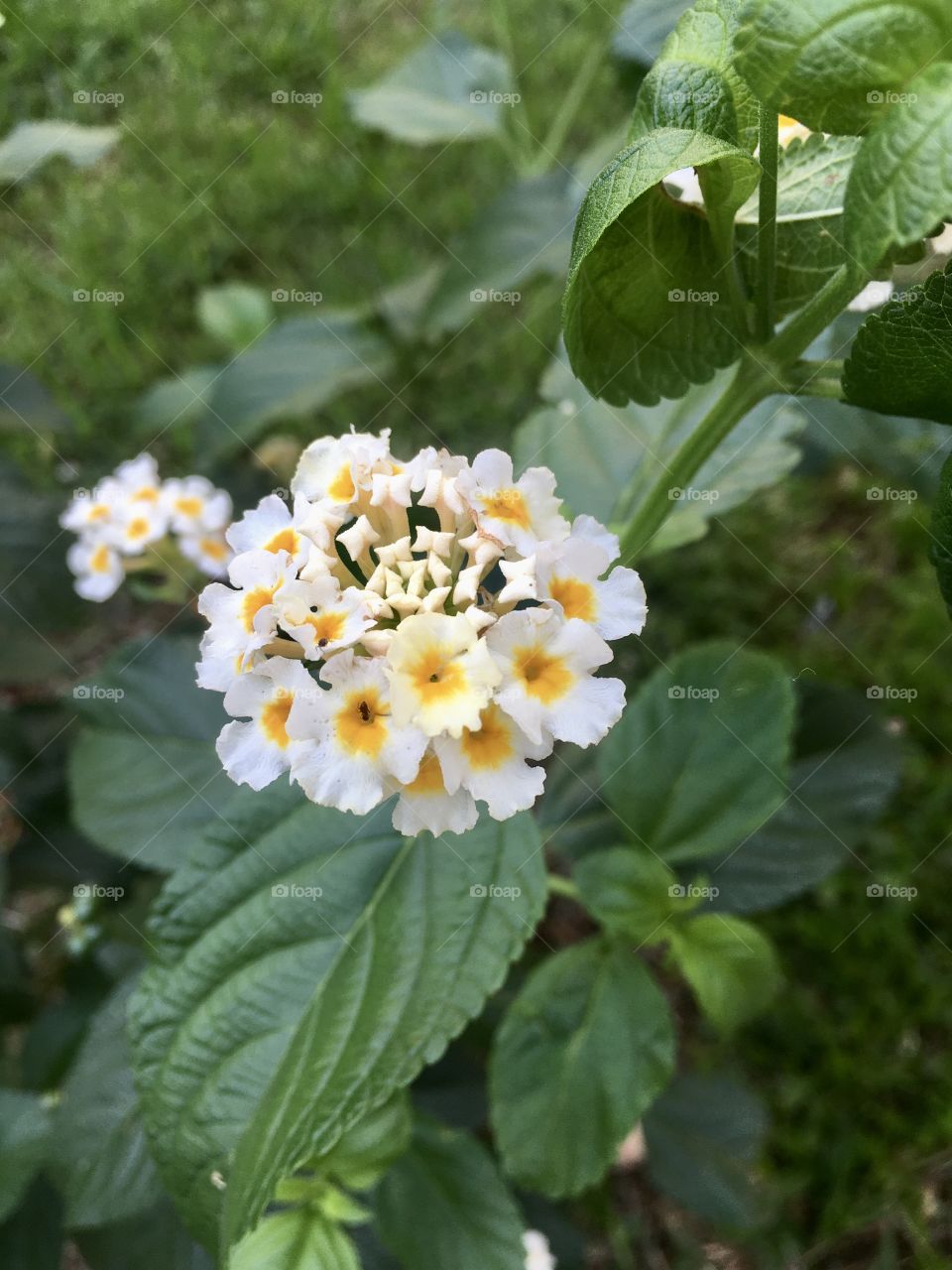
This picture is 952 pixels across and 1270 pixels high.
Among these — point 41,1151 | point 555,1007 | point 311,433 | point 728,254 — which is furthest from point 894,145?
point 311,433

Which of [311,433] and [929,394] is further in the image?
[311,433]

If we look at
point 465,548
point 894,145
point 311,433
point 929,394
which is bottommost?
point 311,433

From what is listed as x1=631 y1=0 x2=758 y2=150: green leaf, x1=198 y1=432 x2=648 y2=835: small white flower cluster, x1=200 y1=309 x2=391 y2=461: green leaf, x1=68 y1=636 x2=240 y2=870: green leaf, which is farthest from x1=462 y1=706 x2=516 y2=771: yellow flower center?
x1=200 y1=309 x2=391 y2=461: green leaf

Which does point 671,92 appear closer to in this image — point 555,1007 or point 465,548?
point 465,548

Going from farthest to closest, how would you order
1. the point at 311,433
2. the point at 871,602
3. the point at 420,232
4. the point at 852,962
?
the point at 420,232 < the point at 311,433 < the point at 871,602 < the point at 852,962

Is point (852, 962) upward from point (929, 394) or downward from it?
downward

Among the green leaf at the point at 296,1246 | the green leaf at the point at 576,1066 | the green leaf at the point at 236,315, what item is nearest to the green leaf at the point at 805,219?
the green leaf at the point at 576,1066
